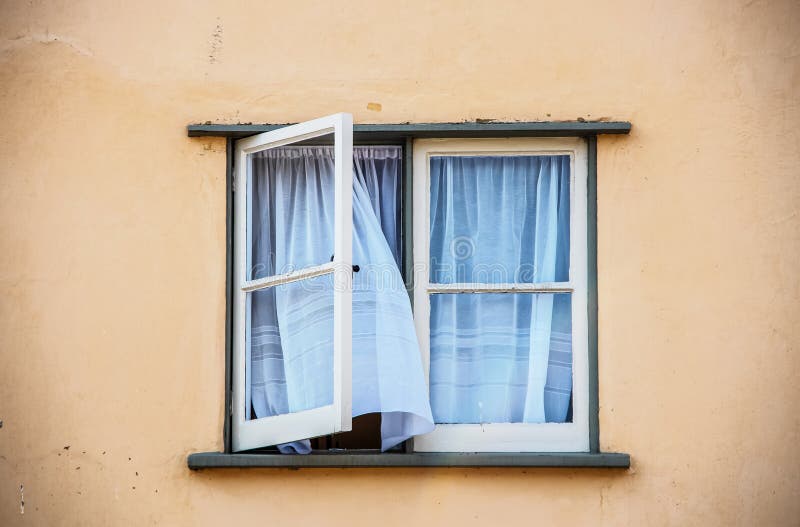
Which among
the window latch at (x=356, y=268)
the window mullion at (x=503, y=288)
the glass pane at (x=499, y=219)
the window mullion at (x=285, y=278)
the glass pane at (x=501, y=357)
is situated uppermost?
the glass pane at (x=499, y=219)

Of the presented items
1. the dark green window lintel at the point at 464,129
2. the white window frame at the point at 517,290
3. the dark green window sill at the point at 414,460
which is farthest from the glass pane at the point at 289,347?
the dark green window lintel at the point at 464,129

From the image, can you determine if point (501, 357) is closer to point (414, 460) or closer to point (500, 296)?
point (500, 296)

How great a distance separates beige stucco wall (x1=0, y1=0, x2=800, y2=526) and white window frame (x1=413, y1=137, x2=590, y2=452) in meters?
0.11

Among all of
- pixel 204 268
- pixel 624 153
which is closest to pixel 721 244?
pixel 624 153

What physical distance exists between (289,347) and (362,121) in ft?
3.30

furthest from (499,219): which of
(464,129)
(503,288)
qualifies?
(464,129)

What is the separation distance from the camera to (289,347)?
516 centimetres

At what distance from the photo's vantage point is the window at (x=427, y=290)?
16.6ft

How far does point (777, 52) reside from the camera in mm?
5168

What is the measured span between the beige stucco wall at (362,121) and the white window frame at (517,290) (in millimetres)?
112

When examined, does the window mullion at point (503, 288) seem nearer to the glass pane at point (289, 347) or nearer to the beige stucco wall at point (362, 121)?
the beige stucco wall at point (362, 121)

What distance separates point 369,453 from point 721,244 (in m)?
1.69

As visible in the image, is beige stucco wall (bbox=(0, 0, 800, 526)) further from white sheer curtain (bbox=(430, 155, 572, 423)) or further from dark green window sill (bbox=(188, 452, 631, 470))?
white sheer curtain (bbox=(430, 155, 572, 423))

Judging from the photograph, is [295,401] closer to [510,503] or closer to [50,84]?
[510,503]
